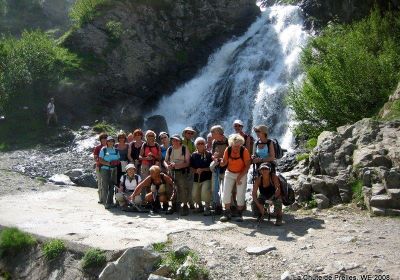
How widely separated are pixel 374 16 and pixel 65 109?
2124cm

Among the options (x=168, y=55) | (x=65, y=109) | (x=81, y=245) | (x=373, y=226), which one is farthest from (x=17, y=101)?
(x=373, y=226)

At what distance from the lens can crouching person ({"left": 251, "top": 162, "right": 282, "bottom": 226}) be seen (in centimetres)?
1034

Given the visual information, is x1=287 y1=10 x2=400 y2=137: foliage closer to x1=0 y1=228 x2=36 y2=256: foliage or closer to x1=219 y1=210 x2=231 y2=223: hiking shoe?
x1=219 y1=210 x2=231 y2=223: hiking shoe

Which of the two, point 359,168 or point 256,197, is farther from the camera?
point 359,168

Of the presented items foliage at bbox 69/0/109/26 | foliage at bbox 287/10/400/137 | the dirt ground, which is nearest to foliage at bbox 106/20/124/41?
foliage at bbox 69/0/109/26

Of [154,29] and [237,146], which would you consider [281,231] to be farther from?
[154,29]

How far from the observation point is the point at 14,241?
33.0 ft

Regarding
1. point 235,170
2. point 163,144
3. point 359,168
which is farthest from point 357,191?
point 163,144

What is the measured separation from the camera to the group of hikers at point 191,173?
35.2 feet

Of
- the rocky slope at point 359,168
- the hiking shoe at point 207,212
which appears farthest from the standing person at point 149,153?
the rocky slope at point 359,168

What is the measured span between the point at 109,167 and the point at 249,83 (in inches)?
787

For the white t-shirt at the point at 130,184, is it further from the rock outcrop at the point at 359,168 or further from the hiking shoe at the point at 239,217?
the rock outcrop at the point at 359,168

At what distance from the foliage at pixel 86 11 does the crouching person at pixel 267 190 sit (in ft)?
102

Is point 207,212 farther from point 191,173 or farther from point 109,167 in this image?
point 109,167
